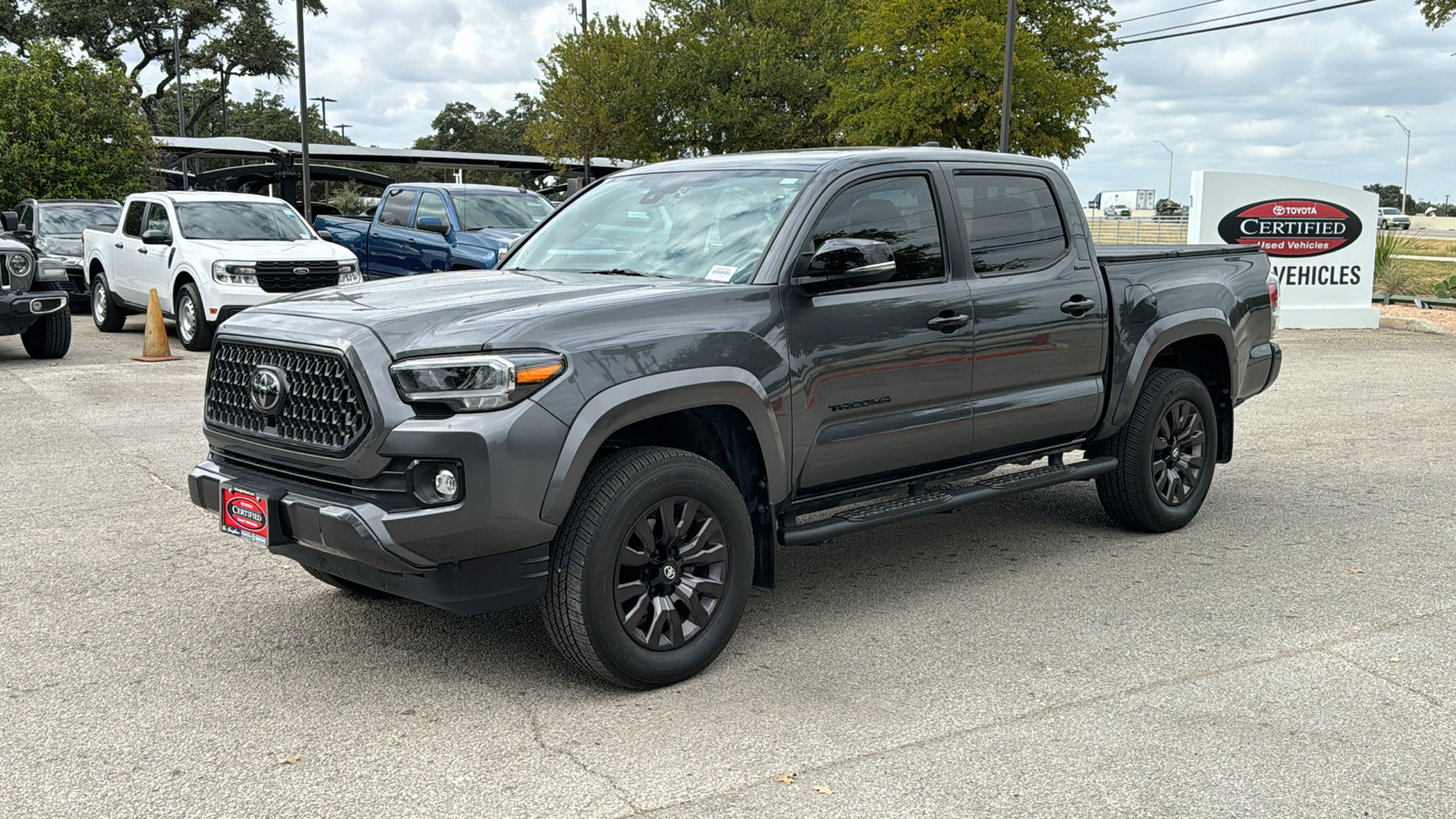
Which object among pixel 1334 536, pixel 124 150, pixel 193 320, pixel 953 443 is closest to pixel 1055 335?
pixel 953 443

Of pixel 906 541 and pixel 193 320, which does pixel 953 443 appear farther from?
pixel 193 320

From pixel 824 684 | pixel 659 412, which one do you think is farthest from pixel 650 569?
pixel 824 684

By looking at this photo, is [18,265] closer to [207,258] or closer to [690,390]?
[207,258]

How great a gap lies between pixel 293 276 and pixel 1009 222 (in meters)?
10.5

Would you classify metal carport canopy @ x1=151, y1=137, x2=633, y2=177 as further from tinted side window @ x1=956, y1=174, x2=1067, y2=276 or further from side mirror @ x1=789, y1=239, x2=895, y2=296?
side mirror @ x1=789, y1=239, x2=895, y2=296

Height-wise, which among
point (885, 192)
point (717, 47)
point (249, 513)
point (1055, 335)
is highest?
point (717, 47)

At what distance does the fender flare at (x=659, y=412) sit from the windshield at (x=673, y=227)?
533mm

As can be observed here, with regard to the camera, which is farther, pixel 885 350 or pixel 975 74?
pixel 975 74

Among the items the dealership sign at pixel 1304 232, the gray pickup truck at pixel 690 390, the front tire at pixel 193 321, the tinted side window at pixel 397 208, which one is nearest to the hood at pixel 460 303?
the gray pickup truck at pixel 690 390

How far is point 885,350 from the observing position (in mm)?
5094

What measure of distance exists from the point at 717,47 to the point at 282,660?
33957 millimetres

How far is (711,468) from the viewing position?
14.7 ft

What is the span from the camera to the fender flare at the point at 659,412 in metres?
4.07

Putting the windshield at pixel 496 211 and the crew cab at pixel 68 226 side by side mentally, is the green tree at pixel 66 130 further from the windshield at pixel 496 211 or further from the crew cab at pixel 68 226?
the windshield at pixel 496 211
